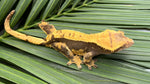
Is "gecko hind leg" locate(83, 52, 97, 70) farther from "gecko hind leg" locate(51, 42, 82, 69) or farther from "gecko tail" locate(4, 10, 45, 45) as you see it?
"gecko tail" locate(4, 10, 45, 45)

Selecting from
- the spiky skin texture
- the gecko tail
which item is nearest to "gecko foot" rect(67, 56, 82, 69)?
the spiky skin texture

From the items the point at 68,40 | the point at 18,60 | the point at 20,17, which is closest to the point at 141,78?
the point at 68,40

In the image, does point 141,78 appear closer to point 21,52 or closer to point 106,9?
point 106,9

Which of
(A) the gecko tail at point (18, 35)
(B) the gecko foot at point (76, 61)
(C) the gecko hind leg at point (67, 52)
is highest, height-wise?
(A) the gecko tail at point (18, 35)

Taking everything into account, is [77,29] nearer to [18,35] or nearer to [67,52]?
[67,52]

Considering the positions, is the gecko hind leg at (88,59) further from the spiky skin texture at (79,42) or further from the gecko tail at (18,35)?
the gecko tail at (18,35)

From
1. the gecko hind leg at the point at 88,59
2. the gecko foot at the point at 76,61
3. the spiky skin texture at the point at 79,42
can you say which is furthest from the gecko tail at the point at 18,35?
the gecko hind leg at the point at 88,59

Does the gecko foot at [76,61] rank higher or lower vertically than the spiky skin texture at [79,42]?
lower
